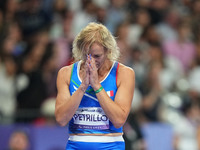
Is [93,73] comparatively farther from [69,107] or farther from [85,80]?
[69,107]

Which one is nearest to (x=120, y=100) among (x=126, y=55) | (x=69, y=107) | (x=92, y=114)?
(x=92, y=114)

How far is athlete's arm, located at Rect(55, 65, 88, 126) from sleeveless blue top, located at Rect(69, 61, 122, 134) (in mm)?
71

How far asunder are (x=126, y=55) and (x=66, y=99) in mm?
5717

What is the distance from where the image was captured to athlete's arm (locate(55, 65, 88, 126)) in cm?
418

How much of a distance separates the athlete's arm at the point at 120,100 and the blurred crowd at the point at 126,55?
338 centimetres

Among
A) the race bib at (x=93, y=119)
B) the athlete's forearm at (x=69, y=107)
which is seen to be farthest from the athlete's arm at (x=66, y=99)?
the race bib at (x=93, y=119)

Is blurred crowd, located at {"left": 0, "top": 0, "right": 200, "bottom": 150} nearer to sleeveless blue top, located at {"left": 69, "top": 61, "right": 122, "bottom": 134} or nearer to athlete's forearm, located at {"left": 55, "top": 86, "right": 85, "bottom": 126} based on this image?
sleeveless blue top, located at {"left": 69, "top": 61, "right": 122, "bottom": 134}

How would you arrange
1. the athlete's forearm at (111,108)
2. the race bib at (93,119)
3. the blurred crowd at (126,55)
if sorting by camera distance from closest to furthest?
the athlete's forearm at (111,108) → the race bib at (93,119) → the blurred crowd at (126,55)

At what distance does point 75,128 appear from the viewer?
4.40m

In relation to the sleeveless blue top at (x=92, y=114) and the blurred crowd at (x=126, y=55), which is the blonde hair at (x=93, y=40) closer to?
the sleeveless blue top at (x=92, y=114)

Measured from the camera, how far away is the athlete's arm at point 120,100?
414 cm

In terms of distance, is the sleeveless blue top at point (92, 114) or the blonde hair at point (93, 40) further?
the sleeveless blue top at point (92, 114)

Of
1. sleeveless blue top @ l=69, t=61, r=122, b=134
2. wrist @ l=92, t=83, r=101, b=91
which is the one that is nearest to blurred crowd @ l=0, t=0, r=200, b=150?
sleeveless blue top @ l=69, t=61, r=122, b=134

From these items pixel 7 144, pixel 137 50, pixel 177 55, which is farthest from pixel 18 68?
pixel 177 55
